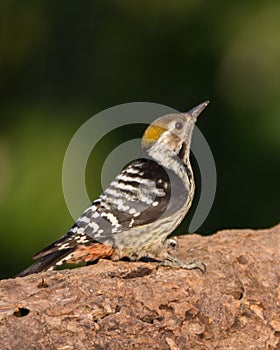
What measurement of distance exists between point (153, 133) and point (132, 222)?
785 millimetres

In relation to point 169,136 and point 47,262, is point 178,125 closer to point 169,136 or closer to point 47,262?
point 169,136

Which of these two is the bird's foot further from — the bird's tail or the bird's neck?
the bird's neck

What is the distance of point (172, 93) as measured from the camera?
8.91 m

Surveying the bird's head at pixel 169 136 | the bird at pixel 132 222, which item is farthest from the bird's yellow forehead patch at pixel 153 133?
the bird at pixel 132 222

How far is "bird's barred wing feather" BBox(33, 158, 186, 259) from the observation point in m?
4.99

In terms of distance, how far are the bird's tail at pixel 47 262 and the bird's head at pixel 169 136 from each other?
3.45 feet

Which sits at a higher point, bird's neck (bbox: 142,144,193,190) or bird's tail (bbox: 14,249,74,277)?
bird's neck (bbox: 142,144,193,190)

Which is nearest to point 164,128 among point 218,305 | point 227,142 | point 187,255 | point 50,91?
point 187,255

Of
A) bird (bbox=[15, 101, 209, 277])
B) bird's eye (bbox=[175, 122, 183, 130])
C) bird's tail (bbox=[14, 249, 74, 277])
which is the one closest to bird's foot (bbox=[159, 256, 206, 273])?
bird (bbox=[15, 101, 209, 277])

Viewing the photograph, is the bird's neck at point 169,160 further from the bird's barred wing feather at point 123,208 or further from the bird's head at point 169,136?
the bird's barred wing feather at point 123,208

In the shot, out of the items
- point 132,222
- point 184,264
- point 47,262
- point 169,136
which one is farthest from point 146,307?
point 169,136

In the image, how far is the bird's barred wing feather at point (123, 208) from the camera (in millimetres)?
4988

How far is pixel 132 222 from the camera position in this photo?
514 cm

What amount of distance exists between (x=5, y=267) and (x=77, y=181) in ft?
4.82
